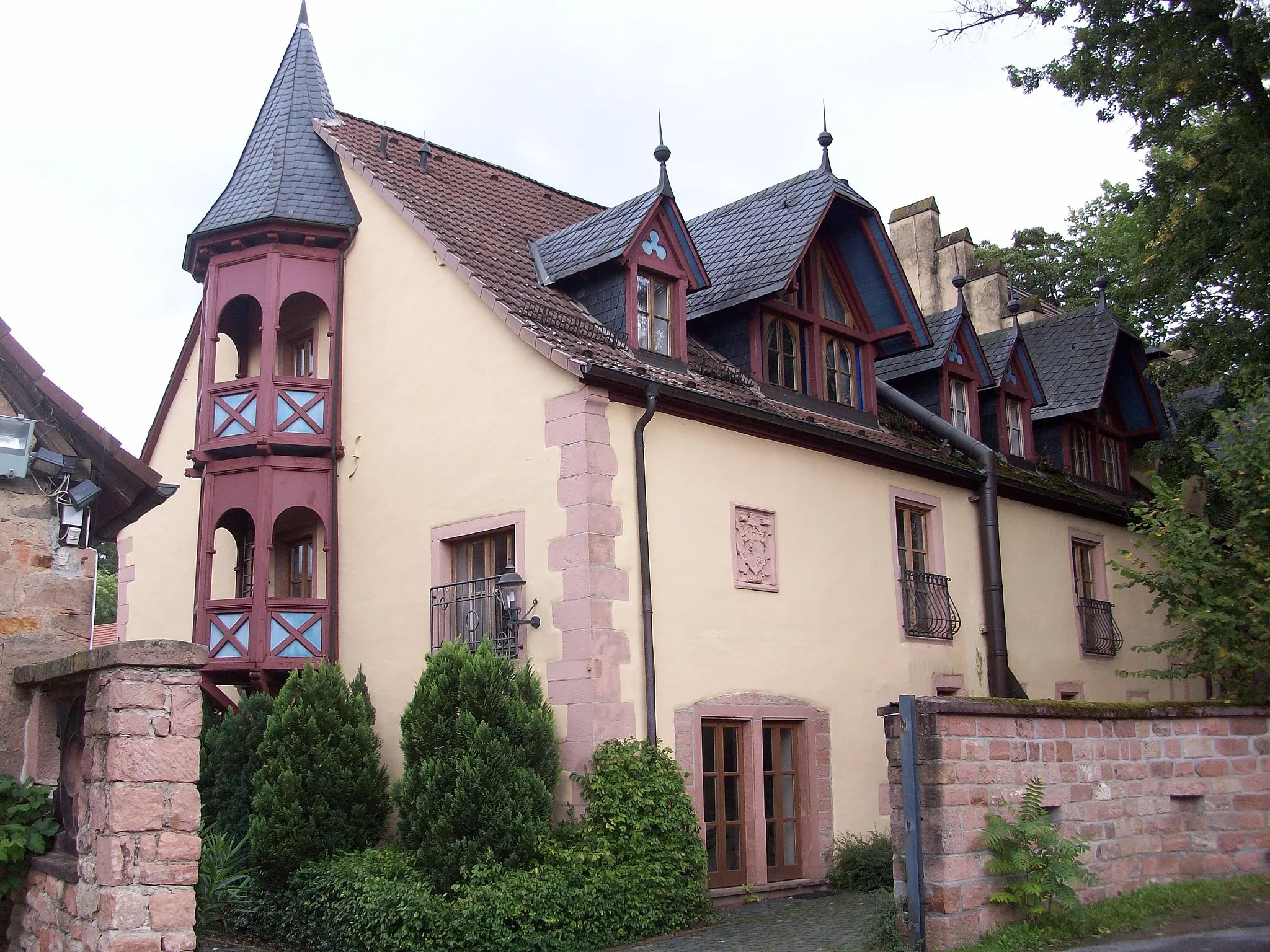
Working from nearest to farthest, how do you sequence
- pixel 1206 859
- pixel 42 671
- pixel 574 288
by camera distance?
pixel 42 671 → pixel 1206 859 → pixel 574 288

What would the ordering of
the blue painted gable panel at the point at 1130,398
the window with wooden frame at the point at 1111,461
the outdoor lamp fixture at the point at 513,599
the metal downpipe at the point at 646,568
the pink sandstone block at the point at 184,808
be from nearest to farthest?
1. the pink sandstone block at the point at 184,808
2. the metal downpipe at the point at 646,568
3. the outdoor lamp fixture at the point at 513,599
4. the window with wooden frame at the point at 1111,461
5. the blue painted gable panel at the point at 1130,398

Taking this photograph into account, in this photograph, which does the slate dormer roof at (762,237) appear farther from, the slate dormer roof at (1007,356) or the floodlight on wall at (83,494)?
the floodlight on wall at (83,494)

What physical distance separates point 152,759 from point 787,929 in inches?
217

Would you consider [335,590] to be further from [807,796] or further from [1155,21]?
[1155,21]

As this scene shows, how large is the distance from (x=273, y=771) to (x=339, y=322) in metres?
5.08

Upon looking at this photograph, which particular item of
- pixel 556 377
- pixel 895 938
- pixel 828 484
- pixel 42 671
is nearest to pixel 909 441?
pixel 828 484

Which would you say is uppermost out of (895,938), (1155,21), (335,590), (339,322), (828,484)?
(1155,21)

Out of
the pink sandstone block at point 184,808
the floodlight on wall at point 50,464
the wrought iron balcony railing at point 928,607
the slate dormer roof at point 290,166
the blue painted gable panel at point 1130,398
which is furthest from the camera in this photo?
the blue painted gable panel at point 1130,398

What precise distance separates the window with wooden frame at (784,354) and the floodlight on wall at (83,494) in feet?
25.0

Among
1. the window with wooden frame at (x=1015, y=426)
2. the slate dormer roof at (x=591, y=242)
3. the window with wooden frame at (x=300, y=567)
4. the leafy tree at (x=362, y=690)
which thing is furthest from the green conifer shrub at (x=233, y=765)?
the window with wooden frame at (x=1015, y=426)

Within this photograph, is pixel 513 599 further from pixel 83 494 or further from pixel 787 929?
pixel 83 494

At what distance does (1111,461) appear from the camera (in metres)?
21.0

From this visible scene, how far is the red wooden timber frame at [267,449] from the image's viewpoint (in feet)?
43.3

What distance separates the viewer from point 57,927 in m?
7.62
